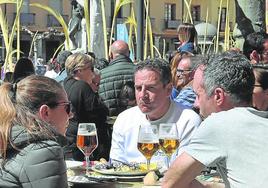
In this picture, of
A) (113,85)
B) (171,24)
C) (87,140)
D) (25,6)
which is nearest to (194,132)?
(87,140)

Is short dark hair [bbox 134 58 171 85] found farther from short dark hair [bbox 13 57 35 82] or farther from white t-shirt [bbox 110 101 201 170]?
short dark hair [bbox 13 57 35 82]

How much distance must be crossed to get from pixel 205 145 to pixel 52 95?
0.83m

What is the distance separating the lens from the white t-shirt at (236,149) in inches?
90.3

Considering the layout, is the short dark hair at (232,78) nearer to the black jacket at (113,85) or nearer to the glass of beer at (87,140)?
the glass of beer at (87,140)

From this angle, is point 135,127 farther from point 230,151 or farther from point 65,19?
point 65,19

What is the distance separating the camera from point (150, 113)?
3980 millimetres

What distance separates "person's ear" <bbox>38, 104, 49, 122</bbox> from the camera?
2752mm

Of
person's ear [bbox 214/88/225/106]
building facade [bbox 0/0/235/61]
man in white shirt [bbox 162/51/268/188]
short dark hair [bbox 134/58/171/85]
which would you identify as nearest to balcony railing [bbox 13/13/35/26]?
building facade [bbox 0/0/235/61]

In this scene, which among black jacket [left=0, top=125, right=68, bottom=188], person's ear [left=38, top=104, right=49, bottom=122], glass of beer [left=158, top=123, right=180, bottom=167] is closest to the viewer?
black jacket [left=0, top=125, right=68, bottom=188]

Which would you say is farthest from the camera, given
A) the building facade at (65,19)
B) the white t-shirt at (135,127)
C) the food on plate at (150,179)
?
the building facade at (65,19)

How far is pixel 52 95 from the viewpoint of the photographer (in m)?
2.81

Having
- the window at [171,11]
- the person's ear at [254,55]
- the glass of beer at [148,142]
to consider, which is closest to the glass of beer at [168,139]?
the glass of beer at [148,142]

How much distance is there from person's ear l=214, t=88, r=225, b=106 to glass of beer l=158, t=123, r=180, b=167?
82 centimetres

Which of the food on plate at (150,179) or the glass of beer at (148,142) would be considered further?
the glass of beer at (148,142)
